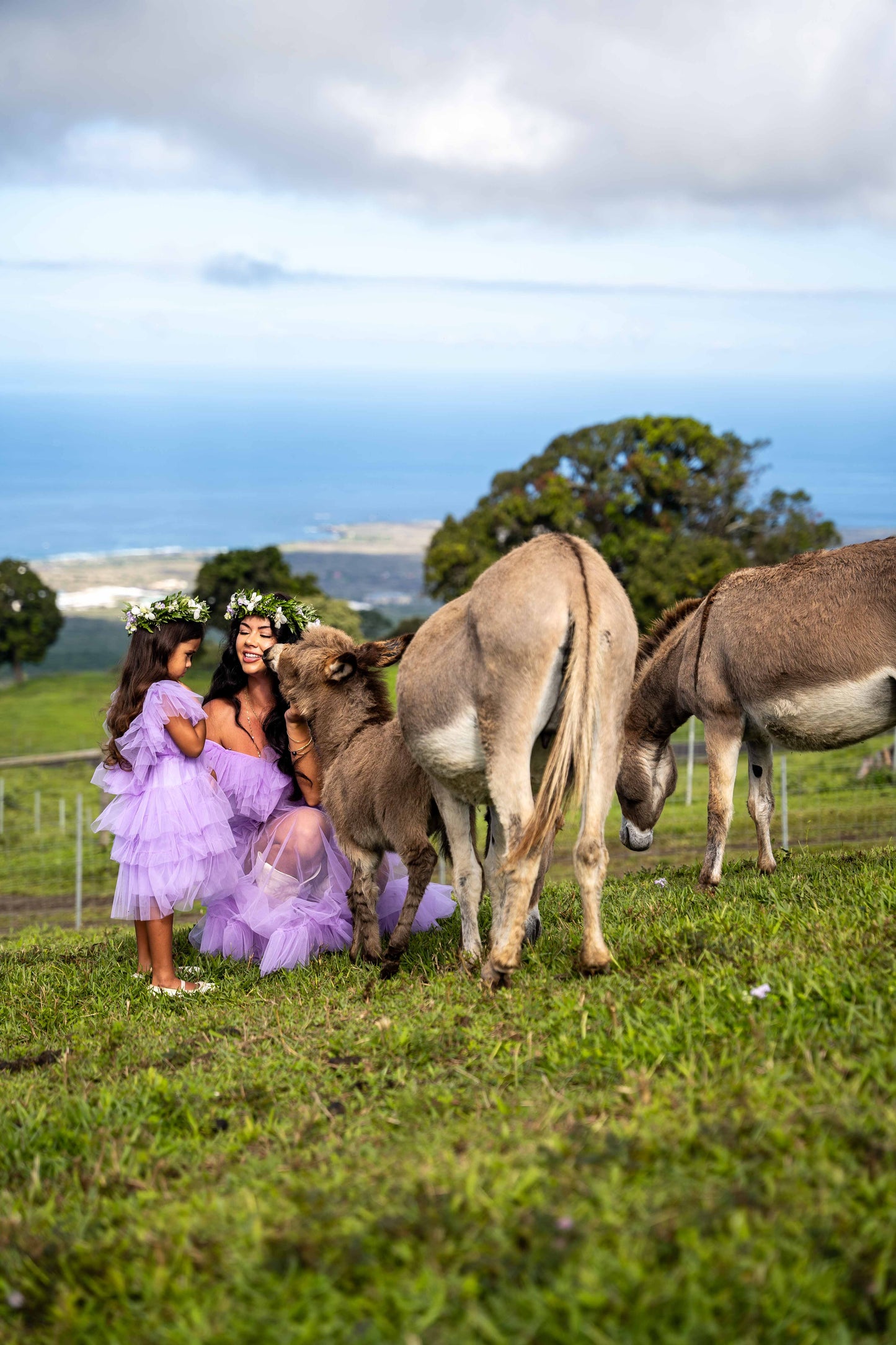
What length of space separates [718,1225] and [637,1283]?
297 mm

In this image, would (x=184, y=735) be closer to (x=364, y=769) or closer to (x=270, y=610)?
(x=364, y=769)

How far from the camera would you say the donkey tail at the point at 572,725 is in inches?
200

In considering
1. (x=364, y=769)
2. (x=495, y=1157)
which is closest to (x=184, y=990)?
(x=364, y=769)

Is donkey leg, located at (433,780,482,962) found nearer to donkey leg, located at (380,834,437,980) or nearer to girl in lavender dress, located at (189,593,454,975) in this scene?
donkey leg, located at (380,834,437,980)

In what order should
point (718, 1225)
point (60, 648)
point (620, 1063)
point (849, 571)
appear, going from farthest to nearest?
point (60, 648) → point (849, 571) → point (620, 1063) → point (718, 1225)

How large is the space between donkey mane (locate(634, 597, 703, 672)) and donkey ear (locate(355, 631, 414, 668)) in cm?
215

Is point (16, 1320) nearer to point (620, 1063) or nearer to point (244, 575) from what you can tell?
point (620, 1063)

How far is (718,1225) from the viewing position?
106 inches

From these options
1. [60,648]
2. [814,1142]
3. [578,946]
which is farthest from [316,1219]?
[60,648]

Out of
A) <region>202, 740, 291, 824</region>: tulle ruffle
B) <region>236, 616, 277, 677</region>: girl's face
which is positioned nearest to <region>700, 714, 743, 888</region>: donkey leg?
<region>202, 740, 291, 824</region>: tulle ruffle

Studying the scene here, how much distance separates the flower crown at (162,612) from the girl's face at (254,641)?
0.49m

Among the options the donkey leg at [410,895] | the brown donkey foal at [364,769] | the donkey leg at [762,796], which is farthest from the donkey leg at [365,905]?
the donkey leg at [762,796]

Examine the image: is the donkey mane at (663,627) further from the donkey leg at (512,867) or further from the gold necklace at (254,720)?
the donkey leg at (512,867)

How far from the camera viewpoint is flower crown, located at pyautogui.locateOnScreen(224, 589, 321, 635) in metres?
7.89
